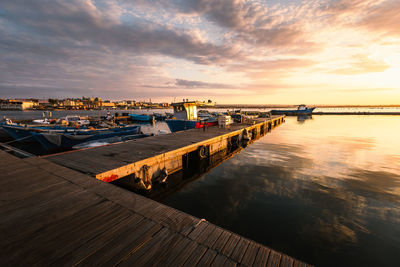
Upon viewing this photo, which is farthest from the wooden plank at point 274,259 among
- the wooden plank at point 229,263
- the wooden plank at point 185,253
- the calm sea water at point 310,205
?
the calm sea water at point 310,205

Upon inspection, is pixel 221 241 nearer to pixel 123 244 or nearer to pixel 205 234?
pixel 205 234

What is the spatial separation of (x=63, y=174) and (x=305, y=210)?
35.5 feet

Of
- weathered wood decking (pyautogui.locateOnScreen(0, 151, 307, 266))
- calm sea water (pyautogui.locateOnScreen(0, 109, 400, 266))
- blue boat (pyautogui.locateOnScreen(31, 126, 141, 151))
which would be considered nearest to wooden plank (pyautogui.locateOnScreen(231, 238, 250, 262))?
weathered wood decking (pyautogui.locateOnScreen(0, 151, 307, 266))

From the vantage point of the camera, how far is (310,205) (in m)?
8.60

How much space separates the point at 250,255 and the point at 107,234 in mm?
2902

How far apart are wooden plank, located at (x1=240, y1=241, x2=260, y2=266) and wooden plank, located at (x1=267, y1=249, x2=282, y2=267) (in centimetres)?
24

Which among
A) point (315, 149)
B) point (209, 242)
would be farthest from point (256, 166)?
point (209, 242)

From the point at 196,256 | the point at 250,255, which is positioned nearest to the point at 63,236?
the point at 196,256

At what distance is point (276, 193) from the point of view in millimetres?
9828

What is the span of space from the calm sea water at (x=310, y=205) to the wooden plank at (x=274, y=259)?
3.65m

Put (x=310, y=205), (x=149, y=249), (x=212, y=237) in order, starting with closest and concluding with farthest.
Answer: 1. (x=149, y=249)
2. (x=212, y=237)
3. (x=310, y=205)

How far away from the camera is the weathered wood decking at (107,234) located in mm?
2951

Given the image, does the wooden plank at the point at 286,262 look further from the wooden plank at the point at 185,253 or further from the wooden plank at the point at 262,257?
the wooden plank at the point at 185,253

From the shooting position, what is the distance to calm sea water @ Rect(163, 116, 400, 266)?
6.08 m
